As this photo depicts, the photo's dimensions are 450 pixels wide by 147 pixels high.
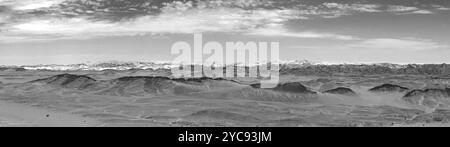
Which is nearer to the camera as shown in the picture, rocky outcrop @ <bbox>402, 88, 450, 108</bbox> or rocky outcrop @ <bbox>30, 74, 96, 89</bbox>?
rocky outcrop @ <bbox>402, 88, 450, 108</bbox>

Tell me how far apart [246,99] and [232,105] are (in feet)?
23.4

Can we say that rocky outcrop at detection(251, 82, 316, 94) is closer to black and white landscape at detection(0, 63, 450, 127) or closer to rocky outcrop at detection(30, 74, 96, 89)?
black and white landscape at detection(0, 63, 450, 127)

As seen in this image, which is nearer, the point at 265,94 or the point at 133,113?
the point at 133,113

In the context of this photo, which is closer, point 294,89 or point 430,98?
point 430,98

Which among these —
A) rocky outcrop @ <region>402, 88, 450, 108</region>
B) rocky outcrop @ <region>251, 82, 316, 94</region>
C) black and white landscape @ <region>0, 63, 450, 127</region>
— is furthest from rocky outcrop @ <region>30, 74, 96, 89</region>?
rocky outcrop @ <region>402, 88, 450, 108</region>

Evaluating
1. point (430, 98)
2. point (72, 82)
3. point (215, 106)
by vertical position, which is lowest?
point (72, 82)

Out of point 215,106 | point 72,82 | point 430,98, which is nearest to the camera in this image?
point 215,106

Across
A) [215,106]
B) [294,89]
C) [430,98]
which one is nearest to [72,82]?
[294,89]

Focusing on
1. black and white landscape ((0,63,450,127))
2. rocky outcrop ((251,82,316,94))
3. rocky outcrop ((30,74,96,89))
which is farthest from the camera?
rocky outcrop ((30,74,96,89))

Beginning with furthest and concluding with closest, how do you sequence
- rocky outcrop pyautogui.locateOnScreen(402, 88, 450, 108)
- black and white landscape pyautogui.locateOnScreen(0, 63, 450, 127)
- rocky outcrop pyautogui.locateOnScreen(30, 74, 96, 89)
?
rocky outcrop pyautogui.locateOnScreen(30, 74, 96, 89) < rocky outcrop pyautogui.locateOnScreen(402, 88, 450, 108) < black and white landscape pyautogui.locateOnScreen(0, 63, 450, 127)

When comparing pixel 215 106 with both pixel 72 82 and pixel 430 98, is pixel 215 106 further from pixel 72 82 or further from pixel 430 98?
pixel 72 82
